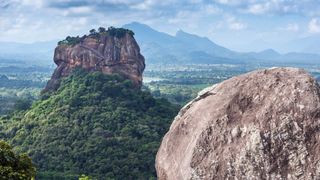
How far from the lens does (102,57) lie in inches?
2611

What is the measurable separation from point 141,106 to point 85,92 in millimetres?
6666

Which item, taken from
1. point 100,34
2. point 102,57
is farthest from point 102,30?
point 102,57

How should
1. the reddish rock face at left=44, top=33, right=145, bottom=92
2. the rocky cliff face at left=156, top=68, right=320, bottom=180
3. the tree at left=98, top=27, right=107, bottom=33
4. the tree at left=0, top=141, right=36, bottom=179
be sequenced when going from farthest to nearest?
the tree at left=98, top=27, right=107, bottom=33 < the reddish rock face at left=44, top=33, right=145, bottom=92 < the tree at left=0, top=141, right=36, bottom=179 < the rocky cliff face at left=156, top=68, right=320, bottom=180

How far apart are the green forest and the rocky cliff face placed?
32476 mm

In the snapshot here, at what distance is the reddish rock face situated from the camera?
218 ft

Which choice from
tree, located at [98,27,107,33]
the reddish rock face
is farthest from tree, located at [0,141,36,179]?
tree, located at [98,27,107,33]

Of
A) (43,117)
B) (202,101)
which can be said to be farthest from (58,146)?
(202,101)

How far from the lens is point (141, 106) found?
6066 centimetres

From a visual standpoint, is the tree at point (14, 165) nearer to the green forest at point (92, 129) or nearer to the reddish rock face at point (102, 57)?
the green forest at point (92, 129)

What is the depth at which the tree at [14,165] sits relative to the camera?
49.0 ft

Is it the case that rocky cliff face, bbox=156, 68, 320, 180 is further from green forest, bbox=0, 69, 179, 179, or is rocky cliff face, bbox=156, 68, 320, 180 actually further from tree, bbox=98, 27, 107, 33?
tree, bbox=98, 27, 107, 33

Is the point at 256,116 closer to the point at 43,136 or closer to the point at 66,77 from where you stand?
the point at 43,136

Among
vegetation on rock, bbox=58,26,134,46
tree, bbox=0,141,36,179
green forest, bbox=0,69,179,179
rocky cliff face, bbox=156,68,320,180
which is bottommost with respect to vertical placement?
green forest, bbox=0,69,179,179

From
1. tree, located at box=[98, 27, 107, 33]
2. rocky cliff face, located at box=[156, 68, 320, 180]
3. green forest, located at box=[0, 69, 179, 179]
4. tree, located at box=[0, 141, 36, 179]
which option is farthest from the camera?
tree, located at box=[98, 27, 107, 33]
